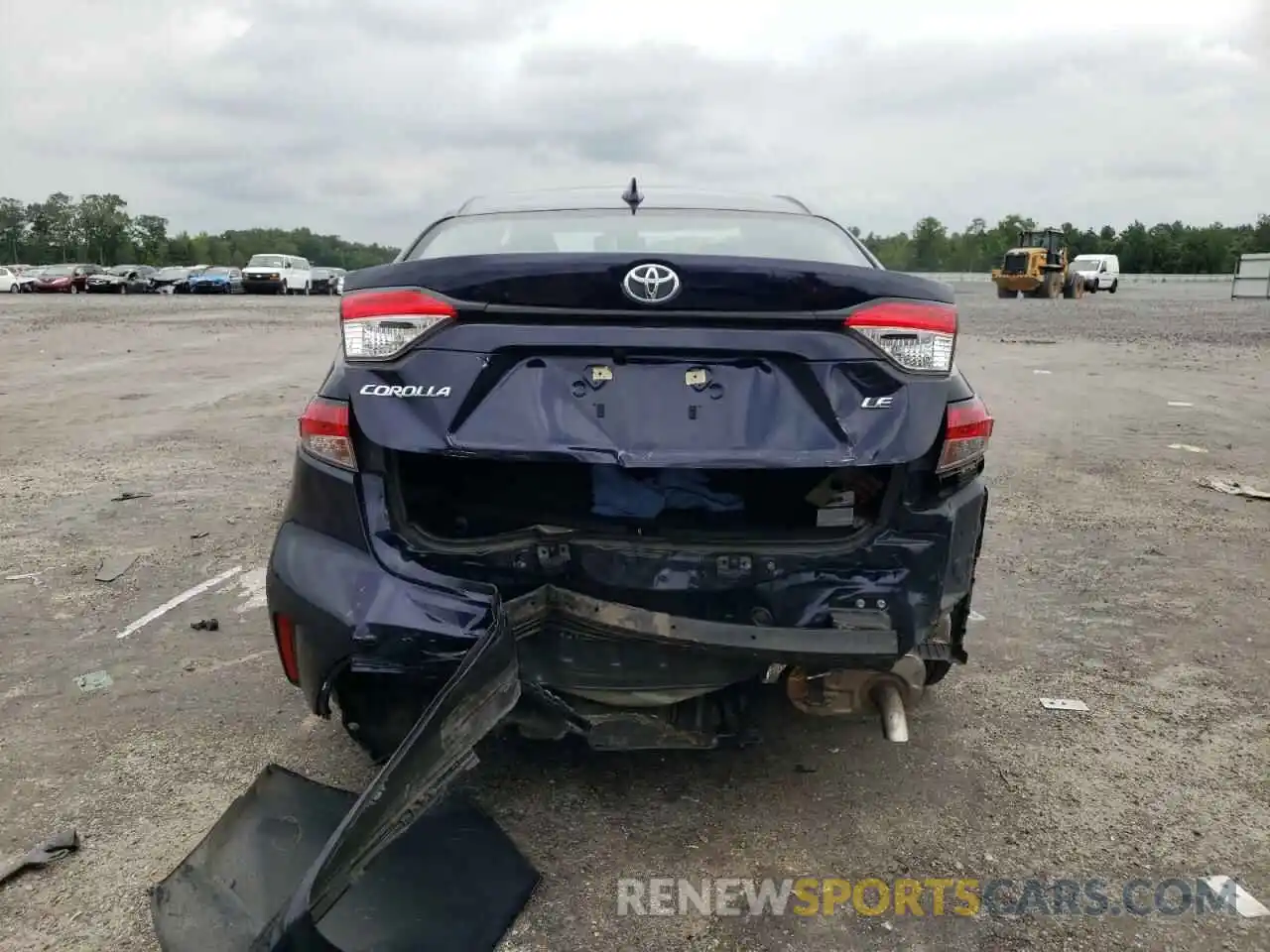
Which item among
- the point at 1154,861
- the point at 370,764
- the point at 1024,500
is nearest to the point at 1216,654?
the point at 1154,861

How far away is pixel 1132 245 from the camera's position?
9200 centimetres

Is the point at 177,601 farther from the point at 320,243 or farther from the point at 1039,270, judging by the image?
the point at 320,243

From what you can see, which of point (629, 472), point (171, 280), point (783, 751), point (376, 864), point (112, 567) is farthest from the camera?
point (171, 280)

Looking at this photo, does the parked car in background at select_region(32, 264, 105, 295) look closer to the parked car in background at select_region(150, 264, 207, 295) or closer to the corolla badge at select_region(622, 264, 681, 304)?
the parked car in background at select_region(150, 264, 207, 295)

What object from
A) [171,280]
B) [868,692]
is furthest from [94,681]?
[171,280]

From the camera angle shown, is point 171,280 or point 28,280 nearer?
point 28,280

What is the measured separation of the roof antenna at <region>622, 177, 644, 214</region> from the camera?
338 cm

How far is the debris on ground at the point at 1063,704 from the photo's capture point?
11.4ft

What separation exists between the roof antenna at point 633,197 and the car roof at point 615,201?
2 centimetres

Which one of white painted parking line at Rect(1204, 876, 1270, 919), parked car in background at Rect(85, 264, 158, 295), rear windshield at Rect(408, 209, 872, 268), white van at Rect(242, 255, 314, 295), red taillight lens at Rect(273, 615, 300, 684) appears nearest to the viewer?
white painted parking line at Rect(1204, 876, 1270, 919)

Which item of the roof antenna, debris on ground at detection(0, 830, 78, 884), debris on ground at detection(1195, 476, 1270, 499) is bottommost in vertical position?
debris on ground at detection(1195, 476, 1270, 499)

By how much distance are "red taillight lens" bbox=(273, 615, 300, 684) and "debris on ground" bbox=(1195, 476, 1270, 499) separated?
5967mm

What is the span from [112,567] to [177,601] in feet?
2.18

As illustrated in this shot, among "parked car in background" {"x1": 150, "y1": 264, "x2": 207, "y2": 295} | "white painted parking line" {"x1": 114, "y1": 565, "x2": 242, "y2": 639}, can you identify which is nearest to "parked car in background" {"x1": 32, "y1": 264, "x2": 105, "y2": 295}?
"parked car in background" {"x1": 150, "y1": 264, "x2": 207, "y2": 295}
